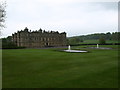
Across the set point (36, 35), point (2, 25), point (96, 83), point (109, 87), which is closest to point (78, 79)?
point (96, 83)

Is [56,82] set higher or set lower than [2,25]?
lower

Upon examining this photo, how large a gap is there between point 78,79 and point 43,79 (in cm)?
255

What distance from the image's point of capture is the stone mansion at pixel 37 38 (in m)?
83.4

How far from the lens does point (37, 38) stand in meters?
86.2

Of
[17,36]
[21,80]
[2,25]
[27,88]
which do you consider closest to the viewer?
[27,88]

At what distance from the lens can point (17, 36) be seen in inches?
3393

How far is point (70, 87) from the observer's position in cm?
851

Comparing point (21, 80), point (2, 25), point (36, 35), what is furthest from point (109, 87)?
point (36, 35)

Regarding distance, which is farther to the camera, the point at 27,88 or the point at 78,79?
the point at 78,79

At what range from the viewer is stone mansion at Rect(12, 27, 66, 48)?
274 ft

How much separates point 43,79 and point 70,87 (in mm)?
2421

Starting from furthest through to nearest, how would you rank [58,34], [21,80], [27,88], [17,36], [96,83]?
[58,34] < [17,36] < [21,80] < [96,83] < [27,88]

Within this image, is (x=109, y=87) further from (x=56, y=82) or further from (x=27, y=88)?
(x=27, y=88)

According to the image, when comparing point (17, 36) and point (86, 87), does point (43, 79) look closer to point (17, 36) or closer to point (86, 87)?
point (86, 87)
